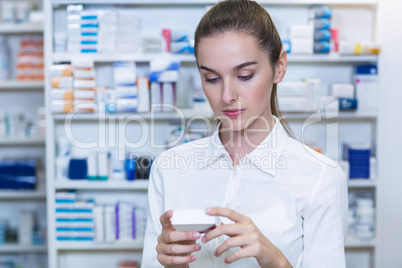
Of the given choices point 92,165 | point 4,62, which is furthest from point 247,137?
point 4,62

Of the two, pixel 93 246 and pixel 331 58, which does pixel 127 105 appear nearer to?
pixel 93 246

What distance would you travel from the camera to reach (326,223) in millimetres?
1120

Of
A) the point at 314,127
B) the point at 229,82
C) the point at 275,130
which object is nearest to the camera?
the point at 229,82

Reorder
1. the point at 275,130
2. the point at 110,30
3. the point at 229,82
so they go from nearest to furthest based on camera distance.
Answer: the point at 229,82
the point at 275,130
the point at 110,30

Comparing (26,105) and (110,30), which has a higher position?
(110,30)

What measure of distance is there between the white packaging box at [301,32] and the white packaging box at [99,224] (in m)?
1.47

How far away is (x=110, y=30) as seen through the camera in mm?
2613

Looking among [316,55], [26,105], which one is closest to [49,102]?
[26,105]

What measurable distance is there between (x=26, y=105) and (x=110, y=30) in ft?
3.83

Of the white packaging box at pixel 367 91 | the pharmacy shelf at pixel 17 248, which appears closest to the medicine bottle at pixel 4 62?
the pharmacy shelf at pixel 17 248

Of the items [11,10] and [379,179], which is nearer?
[379,179]

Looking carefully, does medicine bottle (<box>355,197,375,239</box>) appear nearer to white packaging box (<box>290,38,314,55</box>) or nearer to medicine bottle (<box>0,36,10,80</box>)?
white packaging box (<box>290,38,314,55</box>)

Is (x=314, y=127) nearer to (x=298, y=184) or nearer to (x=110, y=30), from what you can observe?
(x=110, y=30)

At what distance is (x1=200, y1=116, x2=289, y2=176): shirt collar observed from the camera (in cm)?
122
